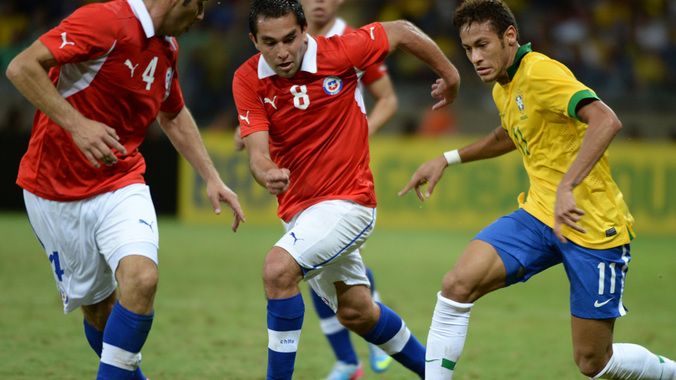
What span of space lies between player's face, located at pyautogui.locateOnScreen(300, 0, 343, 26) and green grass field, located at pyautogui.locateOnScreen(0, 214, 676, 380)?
2386mm

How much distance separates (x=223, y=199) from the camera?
401 centimetres

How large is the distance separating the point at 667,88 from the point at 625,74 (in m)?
0.82

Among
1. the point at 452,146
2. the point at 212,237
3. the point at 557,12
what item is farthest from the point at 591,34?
the point at 212,237

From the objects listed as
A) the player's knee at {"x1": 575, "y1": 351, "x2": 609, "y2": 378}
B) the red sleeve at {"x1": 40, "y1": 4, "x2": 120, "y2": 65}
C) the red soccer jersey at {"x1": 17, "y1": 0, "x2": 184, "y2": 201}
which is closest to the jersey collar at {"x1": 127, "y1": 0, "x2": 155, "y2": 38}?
the red soccer jersey at {"x1": 17, "y1": 0, "x2": 184, "y2": 201}

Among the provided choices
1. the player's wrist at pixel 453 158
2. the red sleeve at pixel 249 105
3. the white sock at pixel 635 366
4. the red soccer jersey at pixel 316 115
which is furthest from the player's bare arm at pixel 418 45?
the white sock at pixel 635 366

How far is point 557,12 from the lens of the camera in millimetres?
15664

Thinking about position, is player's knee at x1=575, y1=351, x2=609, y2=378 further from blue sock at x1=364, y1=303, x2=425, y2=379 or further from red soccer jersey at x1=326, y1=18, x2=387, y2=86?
red soccer jersey at x1=326, y1=18, x2=387, y2=86

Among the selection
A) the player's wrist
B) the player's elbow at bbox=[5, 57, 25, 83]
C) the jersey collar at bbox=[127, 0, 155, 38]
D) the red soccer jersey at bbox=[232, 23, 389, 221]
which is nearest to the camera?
the player's elbow at bbox=[5, 57, 25, 83]

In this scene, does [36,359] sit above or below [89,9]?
below

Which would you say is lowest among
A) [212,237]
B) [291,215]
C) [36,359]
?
[212,237]

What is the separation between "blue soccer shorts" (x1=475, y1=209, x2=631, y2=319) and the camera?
148 inches

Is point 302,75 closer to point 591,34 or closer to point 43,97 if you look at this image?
point 43,97

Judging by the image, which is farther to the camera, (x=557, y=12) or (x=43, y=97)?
(x=557, y=12)

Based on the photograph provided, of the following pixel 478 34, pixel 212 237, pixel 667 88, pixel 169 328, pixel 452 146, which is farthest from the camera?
pixel 667 88
